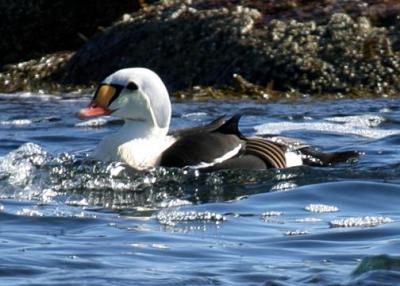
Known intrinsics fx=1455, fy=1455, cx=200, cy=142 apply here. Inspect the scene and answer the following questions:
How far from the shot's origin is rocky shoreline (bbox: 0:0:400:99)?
14234mm

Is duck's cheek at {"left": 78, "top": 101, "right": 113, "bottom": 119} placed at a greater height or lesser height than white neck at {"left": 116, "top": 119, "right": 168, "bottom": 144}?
greater

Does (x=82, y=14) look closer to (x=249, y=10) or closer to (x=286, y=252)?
(x=249, y=10)

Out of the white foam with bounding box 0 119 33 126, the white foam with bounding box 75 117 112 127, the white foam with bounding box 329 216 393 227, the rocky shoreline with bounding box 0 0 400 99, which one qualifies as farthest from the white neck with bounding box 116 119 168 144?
the rocky shoreline with bounding box 0 0 400 99

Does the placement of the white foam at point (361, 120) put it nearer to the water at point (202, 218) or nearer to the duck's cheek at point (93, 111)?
the water at point (202, 218)

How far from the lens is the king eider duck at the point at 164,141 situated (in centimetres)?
927

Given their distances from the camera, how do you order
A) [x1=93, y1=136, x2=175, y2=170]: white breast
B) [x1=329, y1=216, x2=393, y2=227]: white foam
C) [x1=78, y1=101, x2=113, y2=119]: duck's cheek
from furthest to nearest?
[x1=78, y1=101, x2=113, y2=119]: duck's cheek, [x1=93, y1=136, x2=175, y2=170]: white breast, [x1=329, y1=216, x2=393, y2=227]: white foam

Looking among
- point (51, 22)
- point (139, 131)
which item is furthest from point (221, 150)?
point (51, 22)

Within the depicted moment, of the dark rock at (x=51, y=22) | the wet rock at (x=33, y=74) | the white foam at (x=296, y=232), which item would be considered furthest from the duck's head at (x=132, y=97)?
the dark rock at (x=51, y=22)

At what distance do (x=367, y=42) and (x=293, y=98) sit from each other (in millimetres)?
1235

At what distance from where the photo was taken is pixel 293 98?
45.6 feet

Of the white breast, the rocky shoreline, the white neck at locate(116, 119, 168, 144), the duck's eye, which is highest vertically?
the rocky shoreline

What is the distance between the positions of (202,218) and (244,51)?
23.0 ft

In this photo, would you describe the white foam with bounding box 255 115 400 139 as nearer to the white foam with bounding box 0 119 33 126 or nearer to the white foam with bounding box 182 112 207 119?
the white foam with bounding box 182 112 207 119

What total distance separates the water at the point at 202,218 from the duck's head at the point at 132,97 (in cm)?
39
